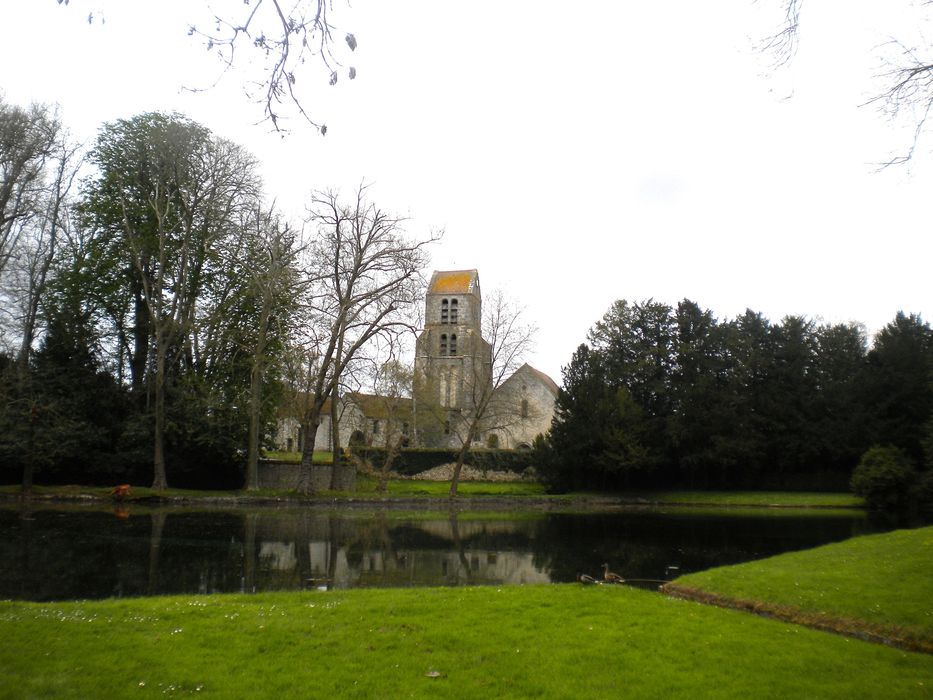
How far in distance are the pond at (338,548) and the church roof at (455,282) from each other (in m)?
36.4

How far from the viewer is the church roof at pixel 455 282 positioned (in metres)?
61.2

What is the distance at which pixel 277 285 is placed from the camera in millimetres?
29984

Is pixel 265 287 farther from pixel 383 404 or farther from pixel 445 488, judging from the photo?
pixel 445 488

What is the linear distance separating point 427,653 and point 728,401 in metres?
42.0

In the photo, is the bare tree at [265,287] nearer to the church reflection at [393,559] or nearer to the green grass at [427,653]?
the church reflection at [393,559]

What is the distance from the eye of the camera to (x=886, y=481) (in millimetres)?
34562

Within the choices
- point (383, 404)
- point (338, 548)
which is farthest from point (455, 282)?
point (338, 548)

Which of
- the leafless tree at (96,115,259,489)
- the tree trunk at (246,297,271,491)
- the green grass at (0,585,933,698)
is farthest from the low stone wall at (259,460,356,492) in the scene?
the green grass at (0,585,933,698)

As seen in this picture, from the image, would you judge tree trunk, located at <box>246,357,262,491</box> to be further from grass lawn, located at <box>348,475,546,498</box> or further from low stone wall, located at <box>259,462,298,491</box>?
grass lawn, located at <box>348,475,546,498</box>

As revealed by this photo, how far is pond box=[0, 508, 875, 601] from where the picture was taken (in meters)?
11.6

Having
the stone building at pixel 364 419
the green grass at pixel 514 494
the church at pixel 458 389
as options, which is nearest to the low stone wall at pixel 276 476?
the stone building at pixel 364 419

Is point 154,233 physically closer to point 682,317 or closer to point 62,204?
point 62,204

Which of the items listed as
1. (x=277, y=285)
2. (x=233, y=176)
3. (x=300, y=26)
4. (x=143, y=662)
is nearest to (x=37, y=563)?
(x=143, y=662)

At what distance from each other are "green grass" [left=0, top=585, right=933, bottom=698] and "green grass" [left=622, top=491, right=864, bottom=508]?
33156 mm
